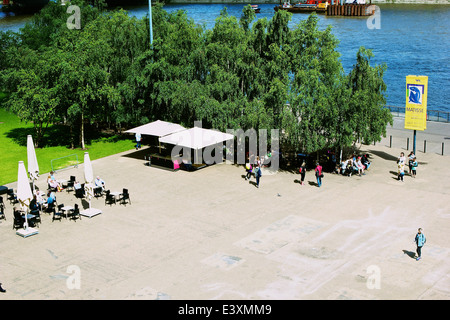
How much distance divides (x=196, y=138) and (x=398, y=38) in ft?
254

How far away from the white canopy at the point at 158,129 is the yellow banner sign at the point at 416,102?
13432 mm

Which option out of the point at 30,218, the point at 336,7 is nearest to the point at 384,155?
the point at 30,218

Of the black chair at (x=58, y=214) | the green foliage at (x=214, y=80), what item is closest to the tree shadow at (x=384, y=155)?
the green foliage at (x=214, y=80)

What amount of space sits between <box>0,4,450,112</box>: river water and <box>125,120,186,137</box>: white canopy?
89.6ft

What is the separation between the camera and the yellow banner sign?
30500 millimetres

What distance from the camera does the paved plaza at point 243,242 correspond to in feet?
58.9

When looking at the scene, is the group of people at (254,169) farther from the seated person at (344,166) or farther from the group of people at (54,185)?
Answer: the group of people at (54,185)

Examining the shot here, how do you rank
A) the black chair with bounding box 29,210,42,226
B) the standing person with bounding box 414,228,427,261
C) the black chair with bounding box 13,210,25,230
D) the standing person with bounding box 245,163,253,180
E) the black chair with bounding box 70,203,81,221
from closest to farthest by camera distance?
the standing person with bounding box 414,228,427,261, the black chair with bounding box 13,210,25,230, the black chair with bounding box 29,210,42,226, the black chair with bounding box 70,203,81,221, the standing person with bounding box 245,163,253,180

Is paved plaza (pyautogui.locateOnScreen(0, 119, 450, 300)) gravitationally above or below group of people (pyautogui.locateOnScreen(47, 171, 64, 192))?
below

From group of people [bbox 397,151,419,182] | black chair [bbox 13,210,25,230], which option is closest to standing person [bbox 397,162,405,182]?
group of people [bbox 397,151,419,182]

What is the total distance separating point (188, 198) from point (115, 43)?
16.8 m

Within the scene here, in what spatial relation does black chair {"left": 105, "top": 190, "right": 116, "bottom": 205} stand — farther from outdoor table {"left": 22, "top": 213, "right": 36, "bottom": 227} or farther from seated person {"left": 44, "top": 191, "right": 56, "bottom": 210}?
outdoor table {"left": 22, "top": 213, "right": 36, "bottom": 227}

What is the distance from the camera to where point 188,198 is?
26625 millimetres
